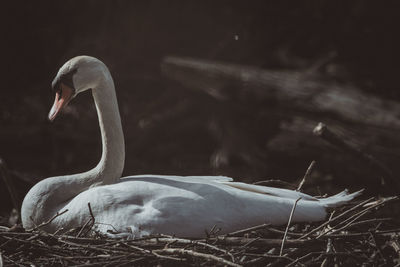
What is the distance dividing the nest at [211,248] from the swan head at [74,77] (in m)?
0.96

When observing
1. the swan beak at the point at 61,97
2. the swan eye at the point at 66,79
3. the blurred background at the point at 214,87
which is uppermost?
the swan eye at the point at 66,79

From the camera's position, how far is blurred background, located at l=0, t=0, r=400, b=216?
840 centimetres

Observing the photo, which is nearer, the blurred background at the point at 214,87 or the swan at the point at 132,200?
the swan at the point at 132,200

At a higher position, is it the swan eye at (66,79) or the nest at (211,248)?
Answer: the swan eye at (66,79)

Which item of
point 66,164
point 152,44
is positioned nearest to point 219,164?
point 66,164

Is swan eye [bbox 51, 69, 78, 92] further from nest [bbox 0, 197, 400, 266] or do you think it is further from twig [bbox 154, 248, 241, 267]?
twig [bbox 154, 248, 241, 267]

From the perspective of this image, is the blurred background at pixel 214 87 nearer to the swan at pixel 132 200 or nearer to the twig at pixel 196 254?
the swan at pixel 132 200

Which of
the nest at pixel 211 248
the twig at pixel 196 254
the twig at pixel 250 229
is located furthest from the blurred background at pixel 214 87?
the twig at pixel 196 254

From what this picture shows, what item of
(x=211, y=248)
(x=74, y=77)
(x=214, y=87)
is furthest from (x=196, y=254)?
(x=214, y=87)

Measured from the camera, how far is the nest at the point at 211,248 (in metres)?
4.01

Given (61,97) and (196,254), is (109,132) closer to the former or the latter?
(61,97)

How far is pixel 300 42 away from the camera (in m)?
11.9

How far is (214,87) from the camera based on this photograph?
9.13 m

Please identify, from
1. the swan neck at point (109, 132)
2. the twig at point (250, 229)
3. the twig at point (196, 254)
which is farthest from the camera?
the swan neck at point (109, 132)
